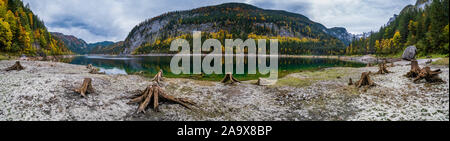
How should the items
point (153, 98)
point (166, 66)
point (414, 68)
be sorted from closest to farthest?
point (153, 98) → point (414, 68) → point (166, 66)

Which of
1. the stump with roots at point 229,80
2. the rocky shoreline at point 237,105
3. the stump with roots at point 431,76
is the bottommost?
the rocky shoreline at point 237,105

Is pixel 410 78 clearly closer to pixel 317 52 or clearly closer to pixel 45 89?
pixel 45 89

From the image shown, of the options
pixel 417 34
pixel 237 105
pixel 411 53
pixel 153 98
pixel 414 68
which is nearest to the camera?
pixel 153 98

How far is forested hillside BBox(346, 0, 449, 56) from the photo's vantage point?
9156 millimetres

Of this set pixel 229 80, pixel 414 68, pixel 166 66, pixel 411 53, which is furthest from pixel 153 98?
pixel 411 53

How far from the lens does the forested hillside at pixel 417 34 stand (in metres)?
9.16

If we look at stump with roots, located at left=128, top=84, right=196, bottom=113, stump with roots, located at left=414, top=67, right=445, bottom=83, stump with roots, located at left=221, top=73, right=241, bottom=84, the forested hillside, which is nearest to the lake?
stump with roots, located at left=221, top=73, right=241, bottom=84

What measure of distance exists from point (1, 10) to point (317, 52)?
210 meters

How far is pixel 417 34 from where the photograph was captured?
124 feet

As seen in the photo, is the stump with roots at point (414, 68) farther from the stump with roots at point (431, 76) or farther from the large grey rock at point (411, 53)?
the large grey rock at point (411, 53)

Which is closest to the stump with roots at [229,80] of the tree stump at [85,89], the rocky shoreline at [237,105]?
the rocky shoreline at [237,105]

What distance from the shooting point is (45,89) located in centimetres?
1280

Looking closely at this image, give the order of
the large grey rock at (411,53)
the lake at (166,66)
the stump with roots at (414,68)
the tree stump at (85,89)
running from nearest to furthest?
the tree stump at (85,89) < the stump with roots at (414,68) < the lake at (166,66) < the large grey rock at (411,53)

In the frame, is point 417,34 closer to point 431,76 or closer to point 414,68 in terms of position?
point 414,68
